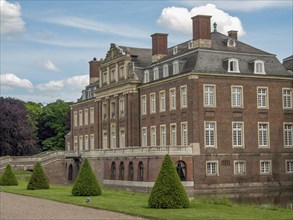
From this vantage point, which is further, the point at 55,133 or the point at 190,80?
the point at 55,133

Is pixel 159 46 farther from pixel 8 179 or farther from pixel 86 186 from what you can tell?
pixel 86 186

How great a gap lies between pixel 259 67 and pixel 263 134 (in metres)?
4.44

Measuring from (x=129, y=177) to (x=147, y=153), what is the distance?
3155mm

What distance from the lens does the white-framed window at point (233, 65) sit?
129ft

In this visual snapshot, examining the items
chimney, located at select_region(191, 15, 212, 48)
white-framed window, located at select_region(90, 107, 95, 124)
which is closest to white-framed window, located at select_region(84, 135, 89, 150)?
white-framed window, located at select_region(90, 107, 95, 124)

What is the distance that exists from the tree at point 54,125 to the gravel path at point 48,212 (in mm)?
48505

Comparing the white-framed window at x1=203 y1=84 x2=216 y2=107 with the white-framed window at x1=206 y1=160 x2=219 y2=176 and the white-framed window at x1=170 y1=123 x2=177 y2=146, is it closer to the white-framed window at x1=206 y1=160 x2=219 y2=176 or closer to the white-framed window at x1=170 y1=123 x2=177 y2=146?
the white-framed window at x1=170 y1=123 x2=177 y2=146

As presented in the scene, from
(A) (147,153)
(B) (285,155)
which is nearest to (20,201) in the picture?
(A) (147,153)

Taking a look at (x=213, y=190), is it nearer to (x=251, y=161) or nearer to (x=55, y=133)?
(x=251, y=161)

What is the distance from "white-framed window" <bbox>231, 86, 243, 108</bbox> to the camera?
Result: 39.2 m

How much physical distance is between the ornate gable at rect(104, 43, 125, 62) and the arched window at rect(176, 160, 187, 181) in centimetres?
1249

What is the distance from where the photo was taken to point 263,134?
131 ft

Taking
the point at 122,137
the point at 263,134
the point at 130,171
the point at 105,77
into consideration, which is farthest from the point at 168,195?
the point at 105,77

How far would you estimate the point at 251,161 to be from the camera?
3931 cm
